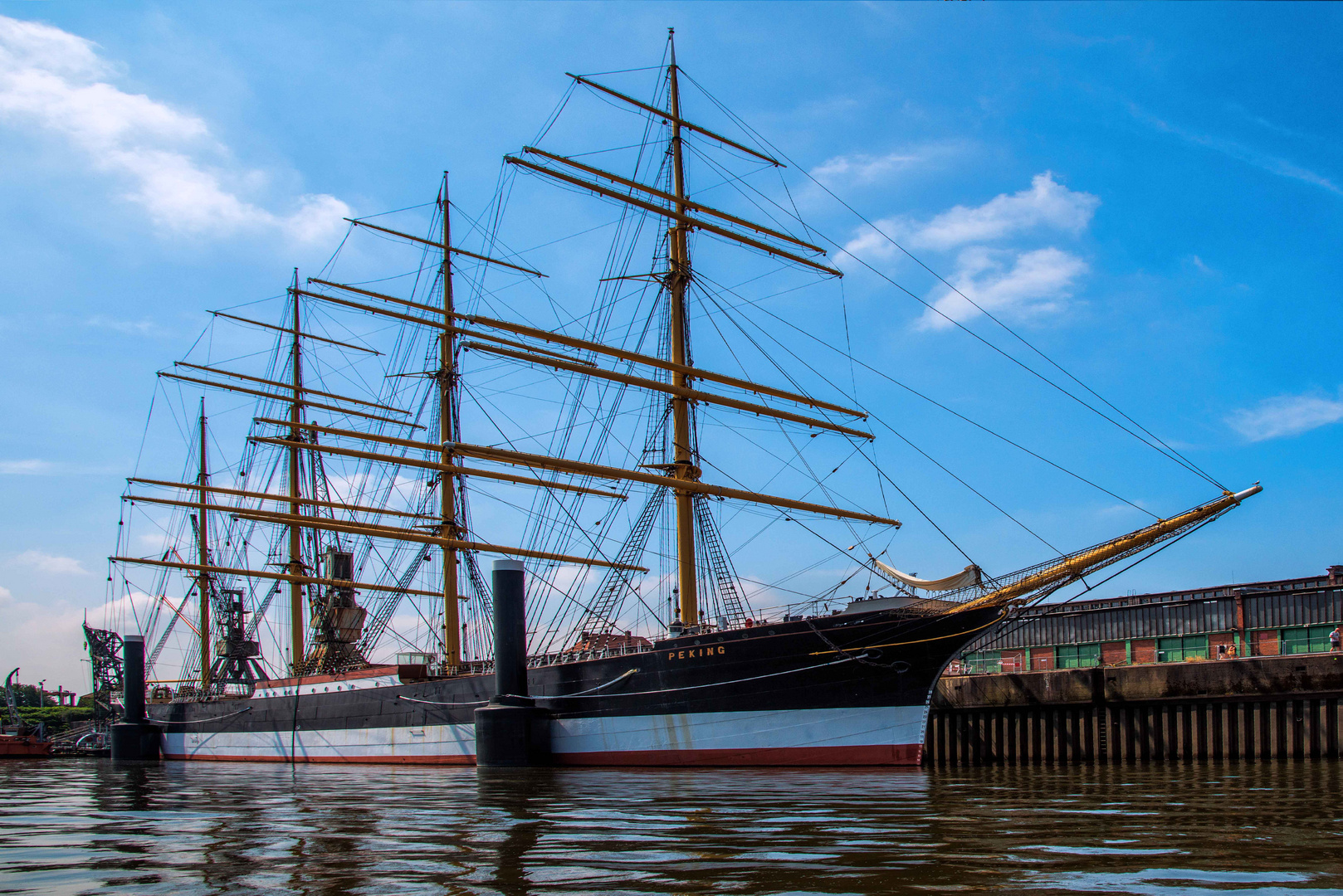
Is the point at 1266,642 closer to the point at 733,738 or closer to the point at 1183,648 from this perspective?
the point at 1183,648

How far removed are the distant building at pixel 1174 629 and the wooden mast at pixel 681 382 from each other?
8155mm

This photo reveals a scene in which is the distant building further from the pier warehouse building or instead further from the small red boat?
the small red boat

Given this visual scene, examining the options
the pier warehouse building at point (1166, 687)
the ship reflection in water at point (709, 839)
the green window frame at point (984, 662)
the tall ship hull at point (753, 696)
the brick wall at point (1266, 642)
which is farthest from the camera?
the green window frame at point (984, 662)

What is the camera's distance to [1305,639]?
2772 centimetres

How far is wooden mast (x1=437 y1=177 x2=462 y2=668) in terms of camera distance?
3919 centimetres

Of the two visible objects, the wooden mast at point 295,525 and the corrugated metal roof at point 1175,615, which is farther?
the wooden mast at point 295,525

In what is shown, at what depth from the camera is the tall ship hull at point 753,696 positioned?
23.2 m

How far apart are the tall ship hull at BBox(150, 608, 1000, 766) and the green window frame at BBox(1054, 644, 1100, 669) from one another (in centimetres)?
1192

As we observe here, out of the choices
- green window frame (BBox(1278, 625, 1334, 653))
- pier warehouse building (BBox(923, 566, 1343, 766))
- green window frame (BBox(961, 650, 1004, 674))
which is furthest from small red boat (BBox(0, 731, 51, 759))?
green window frame (BBox(1278, 625, 1334, 653))

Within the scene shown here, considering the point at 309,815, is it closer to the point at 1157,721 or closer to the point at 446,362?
the point at 1157,721

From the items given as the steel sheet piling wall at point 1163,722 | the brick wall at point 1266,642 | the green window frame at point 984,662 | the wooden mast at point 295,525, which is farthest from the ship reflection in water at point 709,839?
the wooden mast at point 295,525

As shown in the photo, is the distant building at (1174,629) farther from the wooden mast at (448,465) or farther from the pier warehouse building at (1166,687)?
the wooden mast at (448,465)

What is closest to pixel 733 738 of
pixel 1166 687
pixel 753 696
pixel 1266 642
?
pixel 753 696

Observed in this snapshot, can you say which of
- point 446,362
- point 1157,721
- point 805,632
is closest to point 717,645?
point 805,632
